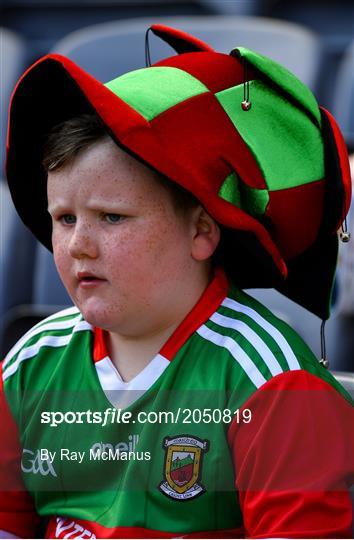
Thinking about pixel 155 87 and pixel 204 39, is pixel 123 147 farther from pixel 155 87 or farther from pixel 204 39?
pixel 204 39

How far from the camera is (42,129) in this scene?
105cm

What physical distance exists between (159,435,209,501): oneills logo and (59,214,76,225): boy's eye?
0.24 m

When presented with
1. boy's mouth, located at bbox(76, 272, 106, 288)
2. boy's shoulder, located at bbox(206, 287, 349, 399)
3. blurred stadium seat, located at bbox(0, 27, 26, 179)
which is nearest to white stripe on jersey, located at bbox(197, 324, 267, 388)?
boy's shoulder, located at bbox(206, 287, 349, 399)

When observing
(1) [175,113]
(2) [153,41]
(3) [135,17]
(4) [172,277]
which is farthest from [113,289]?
(3) [135,17]

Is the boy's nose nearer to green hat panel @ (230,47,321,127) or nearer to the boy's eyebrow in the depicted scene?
the boy's eyebrow

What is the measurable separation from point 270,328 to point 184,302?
0.31ft

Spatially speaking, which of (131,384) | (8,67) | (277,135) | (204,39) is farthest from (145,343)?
(8,67)

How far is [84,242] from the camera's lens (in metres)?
0.95

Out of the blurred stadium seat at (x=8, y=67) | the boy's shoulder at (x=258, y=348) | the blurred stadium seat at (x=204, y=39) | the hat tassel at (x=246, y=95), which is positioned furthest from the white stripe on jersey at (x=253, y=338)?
the blurred stadium seat at (x=8, y=67)

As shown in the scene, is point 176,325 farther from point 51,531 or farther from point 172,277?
point 51,531

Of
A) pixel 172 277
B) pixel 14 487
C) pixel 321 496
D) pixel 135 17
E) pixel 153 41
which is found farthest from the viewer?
pixel 135 17

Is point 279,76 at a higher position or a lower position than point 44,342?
higher

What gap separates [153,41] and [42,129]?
0.76m

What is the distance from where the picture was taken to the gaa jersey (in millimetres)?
910
